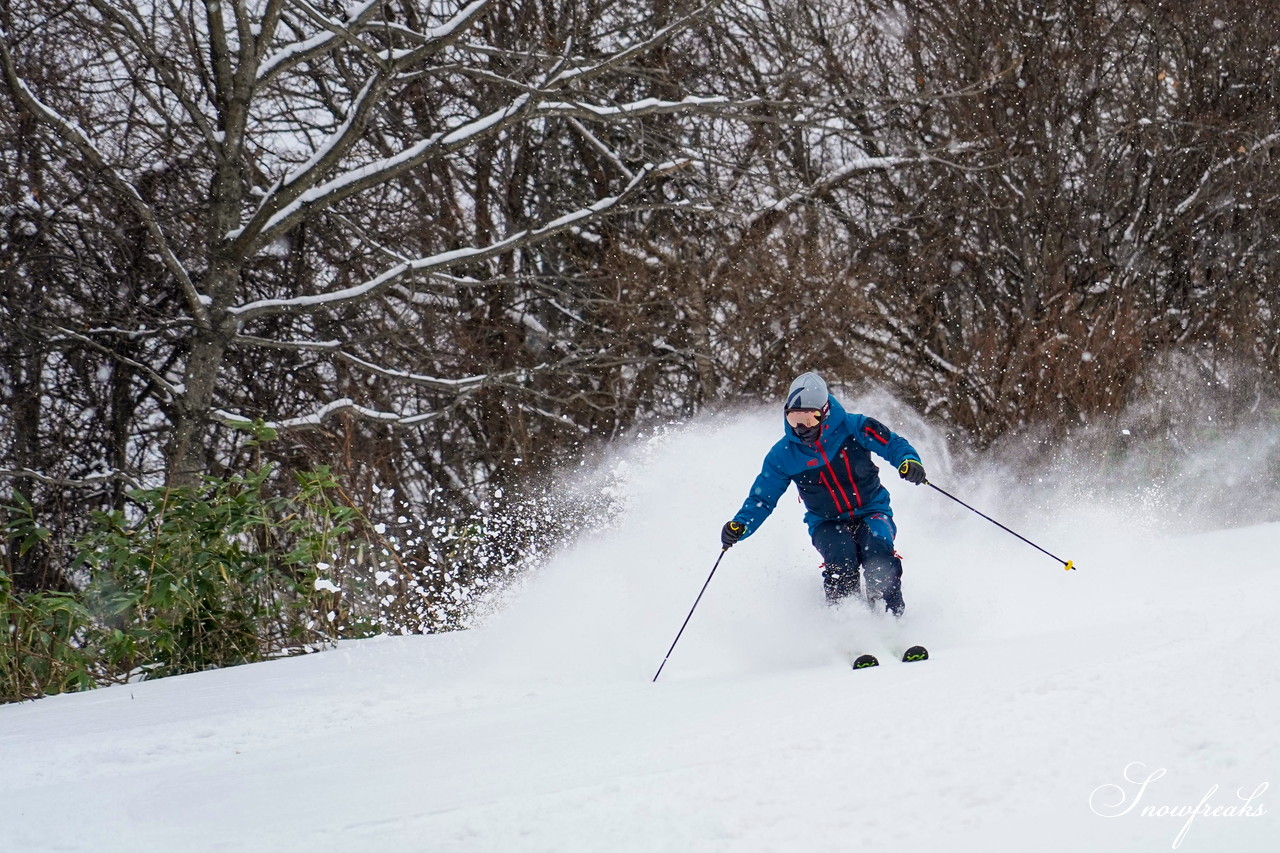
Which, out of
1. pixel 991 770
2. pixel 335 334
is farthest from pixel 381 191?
pixel 991 770

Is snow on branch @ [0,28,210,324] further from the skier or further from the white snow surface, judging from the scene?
the skier

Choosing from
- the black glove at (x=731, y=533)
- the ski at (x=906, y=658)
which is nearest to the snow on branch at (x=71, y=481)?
the black glove at (x=731, y=533)

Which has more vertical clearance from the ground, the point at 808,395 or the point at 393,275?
the point at 393,275

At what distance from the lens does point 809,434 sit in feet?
18.2

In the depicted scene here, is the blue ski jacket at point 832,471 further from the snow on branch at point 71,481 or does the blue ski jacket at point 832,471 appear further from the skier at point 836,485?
the snow on branch at point 71,481

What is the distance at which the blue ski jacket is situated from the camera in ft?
18.5

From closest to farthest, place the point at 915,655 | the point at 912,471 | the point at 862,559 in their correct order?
the point at 915,655 < the point at 912,471 < the point at 862,559

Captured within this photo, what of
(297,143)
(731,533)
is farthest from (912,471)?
(297,143)

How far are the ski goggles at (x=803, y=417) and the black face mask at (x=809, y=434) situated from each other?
0.02 meters

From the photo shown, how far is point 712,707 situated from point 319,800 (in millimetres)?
1386

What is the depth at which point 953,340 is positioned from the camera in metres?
13.3

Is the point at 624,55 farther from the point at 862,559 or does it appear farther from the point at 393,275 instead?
the point at 862,559

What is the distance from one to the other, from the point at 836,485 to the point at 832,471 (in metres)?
0.07

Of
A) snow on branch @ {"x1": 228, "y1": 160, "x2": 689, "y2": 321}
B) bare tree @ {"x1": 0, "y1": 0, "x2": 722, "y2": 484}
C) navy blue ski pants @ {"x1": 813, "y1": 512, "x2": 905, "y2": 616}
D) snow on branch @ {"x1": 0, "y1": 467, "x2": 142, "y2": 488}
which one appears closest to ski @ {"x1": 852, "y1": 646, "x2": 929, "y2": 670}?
navy blue ski pants @ {"x1": 813, "y1": 512, "x2": 905, "y2": 616}
